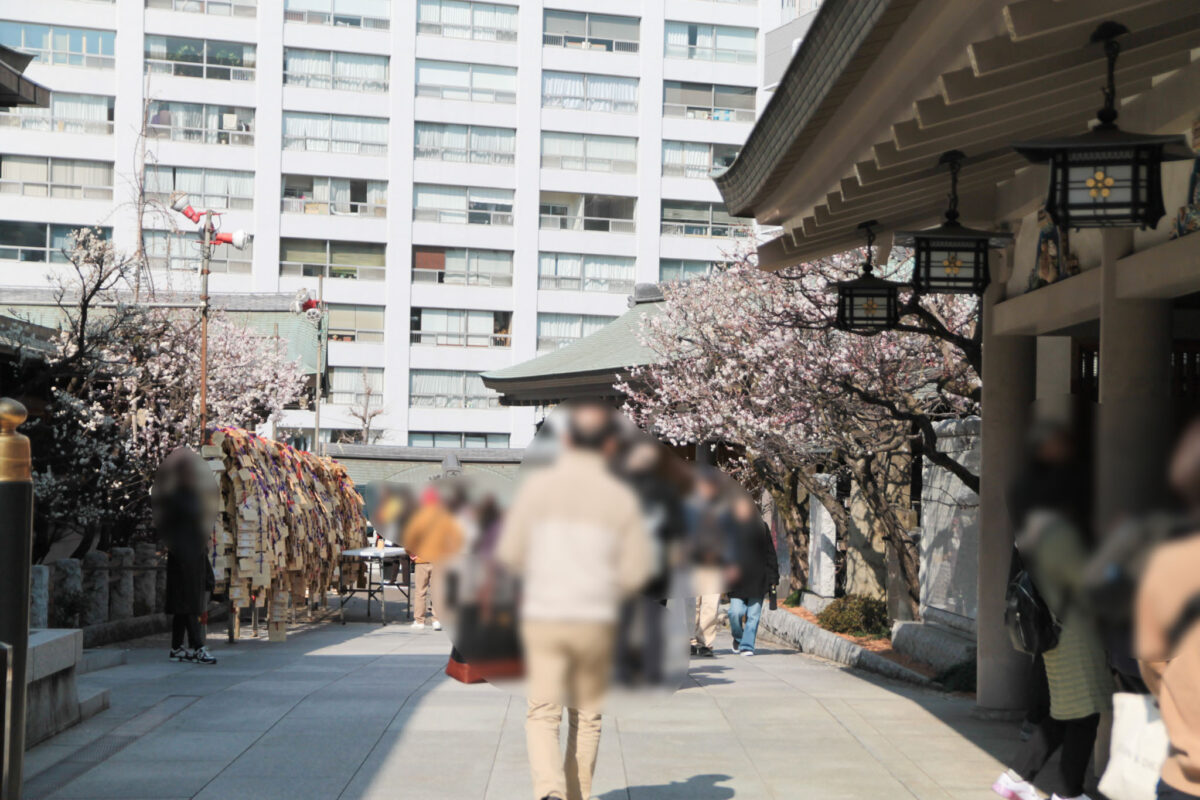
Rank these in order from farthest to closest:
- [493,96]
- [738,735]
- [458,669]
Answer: [493,96]
[738,735]
[458,669]

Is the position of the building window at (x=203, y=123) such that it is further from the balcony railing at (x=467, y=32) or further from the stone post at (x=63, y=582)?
the stone post at (x=63, y=582)

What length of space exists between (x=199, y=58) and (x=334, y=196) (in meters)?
7.05

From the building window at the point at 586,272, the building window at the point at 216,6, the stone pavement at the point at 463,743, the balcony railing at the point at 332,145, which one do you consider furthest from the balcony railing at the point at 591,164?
the stone pavement at the point at 463,743

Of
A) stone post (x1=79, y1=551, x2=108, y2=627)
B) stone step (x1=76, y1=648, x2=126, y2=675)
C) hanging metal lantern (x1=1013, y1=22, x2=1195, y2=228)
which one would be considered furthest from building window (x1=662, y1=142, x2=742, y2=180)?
hanging metal lantern (x1=1013, y1=22, x2=1195, y2=228)

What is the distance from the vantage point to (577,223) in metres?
53.2

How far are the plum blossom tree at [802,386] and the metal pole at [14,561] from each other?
24.6 feet

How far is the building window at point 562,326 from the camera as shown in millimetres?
52656

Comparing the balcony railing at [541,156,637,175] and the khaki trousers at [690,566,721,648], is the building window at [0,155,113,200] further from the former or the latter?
the khaki trousers at [690,566,721,648]

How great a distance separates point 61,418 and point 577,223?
37843 millimetres

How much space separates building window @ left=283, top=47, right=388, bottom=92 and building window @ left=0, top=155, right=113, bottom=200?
25.1 ft

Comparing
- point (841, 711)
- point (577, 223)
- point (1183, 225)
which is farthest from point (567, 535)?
point (577, 223)

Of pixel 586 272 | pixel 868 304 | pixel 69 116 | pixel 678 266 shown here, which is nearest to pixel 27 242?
pixel 69 116

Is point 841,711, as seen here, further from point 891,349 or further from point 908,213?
point 891,349

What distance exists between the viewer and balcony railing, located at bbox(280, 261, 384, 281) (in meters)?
50.6
